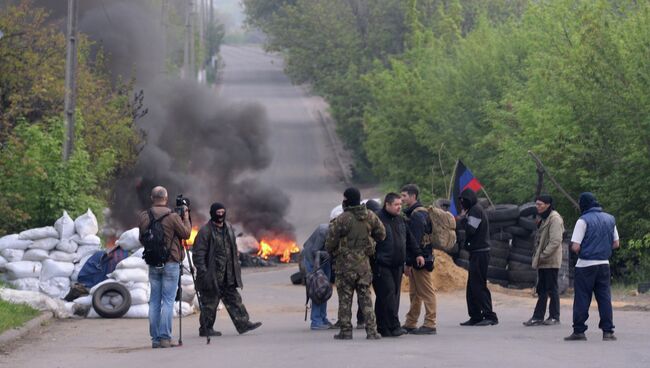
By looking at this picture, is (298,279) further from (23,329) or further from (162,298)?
(162,298)

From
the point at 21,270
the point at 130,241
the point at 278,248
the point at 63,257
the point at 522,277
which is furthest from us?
the point at 278,248

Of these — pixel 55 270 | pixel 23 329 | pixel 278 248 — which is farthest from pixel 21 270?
pixel 278 248

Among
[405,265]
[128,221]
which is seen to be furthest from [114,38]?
[405,265]

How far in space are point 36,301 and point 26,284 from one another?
2.13 m

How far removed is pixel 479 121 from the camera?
36656mm

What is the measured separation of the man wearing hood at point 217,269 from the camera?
14.5 metres

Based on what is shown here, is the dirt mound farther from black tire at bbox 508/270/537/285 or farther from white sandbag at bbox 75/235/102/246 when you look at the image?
white sandbag at bbox 75/235/102/246

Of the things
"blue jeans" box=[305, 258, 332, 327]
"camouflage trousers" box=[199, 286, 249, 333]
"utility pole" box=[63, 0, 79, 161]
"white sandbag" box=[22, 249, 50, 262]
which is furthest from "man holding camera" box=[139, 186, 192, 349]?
"utility pole" box=[63, 0, 79, 161]

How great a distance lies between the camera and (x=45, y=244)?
19.7 metres

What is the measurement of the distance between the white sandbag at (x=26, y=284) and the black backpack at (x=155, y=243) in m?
6.39

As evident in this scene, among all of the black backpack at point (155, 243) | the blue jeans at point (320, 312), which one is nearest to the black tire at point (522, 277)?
the blue jeans at point (320, 312)

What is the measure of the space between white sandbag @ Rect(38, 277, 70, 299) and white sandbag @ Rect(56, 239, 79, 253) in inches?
24.4

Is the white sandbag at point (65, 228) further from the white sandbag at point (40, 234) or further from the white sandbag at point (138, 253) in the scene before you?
the white sandbag at point (138, 253)

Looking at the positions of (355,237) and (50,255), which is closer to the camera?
(355,237)
